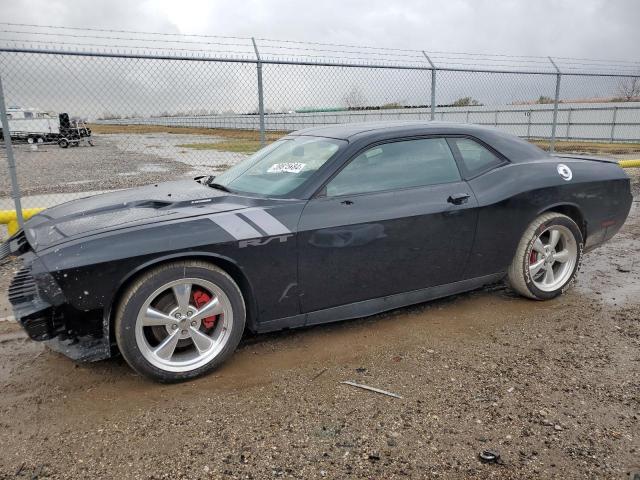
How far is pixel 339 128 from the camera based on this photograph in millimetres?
3910

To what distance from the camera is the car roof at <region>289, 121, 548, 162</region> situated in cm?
359

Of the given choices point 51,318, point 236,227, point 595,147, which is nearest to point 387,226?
point 236,227

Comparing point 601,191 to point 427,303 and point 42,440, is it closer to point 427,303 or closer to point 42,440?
point 427,303

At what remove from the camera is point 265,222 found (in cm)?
304

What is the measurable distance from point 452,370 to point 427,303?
112cm

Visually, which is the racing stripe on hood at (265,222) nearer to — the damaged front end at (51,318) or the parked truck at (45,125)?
the damaged front end at (51,318)

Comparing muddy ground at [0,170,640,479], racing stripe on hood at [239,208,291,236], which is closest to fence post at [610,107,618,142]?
muddy ground at [0,170,640,479]

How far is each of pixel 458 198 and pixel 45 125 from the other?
27.6 metres

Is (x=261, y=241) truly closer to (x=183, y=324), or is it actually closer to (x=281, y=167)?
(x=183, y=324)

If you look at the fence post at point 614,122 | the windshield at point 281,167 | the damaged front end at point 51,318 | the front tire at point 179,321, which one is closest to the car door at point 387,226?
the windshield at point 281,167

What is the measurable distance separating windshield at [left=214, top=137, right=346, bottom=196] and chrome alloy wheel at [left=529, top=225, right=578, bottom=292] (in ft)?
6.31

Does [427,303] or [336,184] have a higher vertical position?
[336,184]

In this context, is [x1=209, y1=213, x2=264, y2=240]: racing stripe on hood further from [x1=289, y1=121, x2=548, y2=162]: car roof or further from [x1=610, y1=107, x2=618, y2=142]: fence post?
[x1=610, y1=107, x2=618, y2=142]: fence post

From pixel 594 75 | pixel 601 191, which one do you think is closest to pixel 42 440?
pixel 601 191
